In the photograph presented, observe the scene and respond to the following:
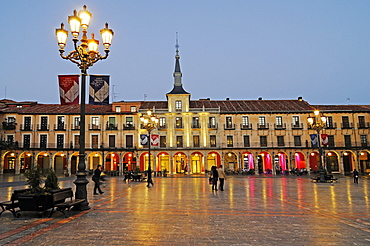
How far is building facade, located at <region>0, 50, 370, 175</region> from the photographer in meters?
39.8

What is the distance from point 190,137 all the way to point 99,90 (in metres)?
31.1

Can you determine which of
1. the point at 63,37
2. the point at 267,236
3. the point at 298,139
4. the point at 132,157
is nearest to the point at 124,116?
the point at 132,157

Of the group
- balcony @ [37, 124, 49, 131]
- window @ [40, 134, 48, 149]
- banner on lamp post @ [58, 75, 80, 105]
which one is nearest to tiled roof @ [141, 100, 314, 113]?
balcony @ [37, 124, 49, 131]

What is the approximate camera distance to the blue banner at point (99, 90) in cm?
1012

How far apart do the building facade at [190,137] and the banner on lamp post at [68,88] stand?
1194 inches

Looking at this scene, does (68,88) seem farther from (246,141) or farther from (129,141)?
(246,141)

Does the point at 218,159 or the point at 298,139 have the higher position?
the point at 298,139

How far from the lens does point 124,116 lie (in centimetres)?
4122

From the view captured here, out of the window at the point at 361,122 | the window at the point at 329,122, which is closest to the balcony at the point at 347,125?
the window at the point at 361,122

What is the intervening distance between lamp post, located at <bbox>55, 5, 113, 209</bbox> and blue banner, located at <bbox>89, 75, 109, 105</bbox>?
21.1 inches

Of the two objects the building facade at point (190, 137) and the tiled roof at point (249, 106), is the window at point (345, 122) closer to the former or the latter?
the building facade at point (190, 137)

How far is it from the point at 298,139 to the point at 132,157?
24898mm

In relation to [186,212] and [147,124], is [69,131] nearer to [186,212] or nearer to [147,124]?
[147,124]

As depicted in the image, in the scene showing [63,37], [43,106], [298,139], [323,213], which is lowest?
[323,213]
